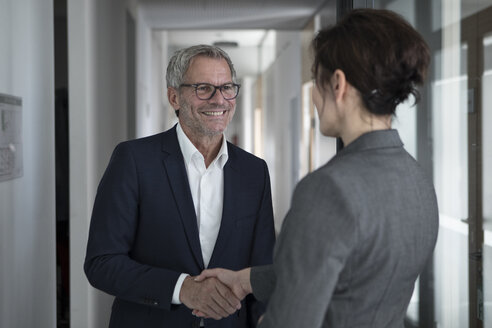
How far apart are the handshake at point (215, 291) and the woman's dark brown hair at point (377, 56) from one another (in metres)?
0.74

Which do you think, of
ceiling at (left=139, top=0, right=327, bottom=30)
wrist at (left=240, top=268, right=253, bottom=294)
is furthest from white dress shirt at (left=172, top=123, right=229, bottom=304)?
ceiling at (left=139, top=0, right=327, bottom=30)

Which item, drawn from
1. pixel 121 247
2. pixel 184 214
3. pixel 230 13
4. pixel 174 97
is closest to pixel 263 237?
pixel 184 214

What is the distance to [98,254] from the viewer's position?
173 cm

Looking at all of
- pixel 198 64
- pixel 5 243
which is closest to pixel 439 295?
pixel 198 64

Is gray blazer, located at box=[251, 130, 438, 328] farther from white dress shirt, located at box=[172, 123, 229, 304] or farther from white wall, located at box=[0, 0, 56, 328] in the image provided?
white wall, located at box=[0, 0, 56, 328]

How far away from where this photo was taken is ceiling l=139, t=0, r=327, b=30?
6.00 meters

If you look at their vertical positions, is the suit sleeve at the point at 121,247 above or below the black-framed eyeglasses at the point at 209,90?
below

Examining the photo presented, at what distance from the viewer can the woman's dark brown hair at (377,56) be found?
1104 mm

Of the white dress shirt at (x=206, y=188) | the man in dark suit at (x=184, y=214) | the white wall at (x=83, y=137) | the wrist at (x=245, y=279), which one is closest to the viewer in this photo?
the wrist at (x=245, y=279)

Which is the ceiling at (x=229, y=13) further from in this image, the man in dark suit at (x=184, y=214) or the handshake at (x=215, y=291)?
the handshake at (x=215, y=291)

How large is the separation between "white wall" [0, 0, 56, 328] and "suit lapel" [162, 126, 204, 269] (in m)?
0.74

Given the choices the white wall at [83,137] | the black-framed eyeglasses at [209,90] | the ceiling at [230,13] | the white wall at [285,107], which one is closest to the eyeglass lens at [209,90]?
the black-framed eyeglasses at [209,90]

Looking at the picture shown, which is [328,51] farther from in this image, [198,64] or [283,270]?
[198,64]

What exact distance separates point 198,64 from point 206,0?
412cm
